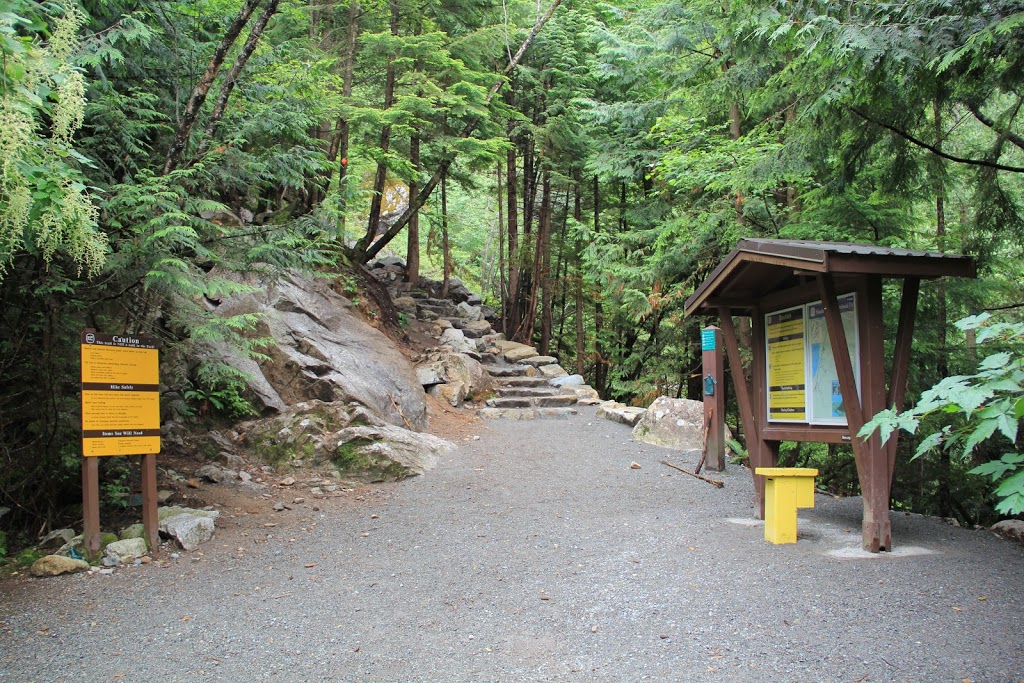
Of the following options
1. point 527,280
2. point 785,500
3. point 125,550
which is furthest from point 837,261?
point 527,280

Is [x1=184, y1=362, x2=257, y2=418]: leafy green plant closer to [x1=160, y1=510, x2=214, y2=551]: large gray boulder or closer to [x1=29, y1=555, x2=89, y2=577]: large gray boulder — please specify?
[x1=160, y1=510, x2=214, y2=551]: large gray boulder

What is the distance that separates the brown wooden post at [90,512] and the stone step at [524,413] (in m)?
7.70

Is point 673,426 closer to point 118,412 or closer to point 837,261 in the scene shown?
point 837,261

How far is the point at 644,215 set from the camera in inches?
541

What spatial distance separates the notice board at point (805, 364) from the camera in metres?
5.22

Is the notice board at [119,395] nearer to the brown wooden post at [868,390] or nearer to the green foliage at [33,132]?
the green foliage at [33,132]

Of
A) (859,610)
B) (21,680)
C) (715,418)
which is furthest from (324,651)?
(715,418)

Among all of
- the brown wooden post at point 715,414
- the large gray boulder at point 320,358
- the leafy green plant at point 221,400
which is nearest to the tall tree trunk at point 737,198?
the brown wooden post at point 715,414

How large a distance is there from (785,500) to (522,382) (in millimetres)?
9863

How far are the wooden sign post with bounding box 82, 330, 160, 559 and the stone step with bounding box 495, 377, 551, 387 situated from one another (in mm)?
9527

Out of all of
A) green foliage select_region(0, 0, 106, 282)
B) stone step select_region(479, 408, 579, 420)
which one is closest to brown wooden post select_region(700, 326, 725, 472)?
stone step select_region(479, 408, 579, 420)

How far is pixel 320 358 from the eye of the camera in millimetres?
9852

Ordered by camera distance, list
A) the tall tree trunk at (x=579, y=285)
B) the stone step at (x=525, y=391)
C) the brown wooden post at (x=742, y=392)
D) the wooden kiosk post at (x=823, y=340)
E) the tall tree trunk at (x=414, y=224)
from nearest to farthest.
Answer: the wooden kiosk post at (x=823, y=340)
the brown wooden post at (x=742, y=392)
the stone step at (x=525, y=391)
the tall tree trunk at (x=414, y=224)
the tall tree trunk at (x=579, y=285)

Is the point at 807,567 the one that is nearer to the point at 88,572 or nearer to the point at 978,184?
the point at 978,184
